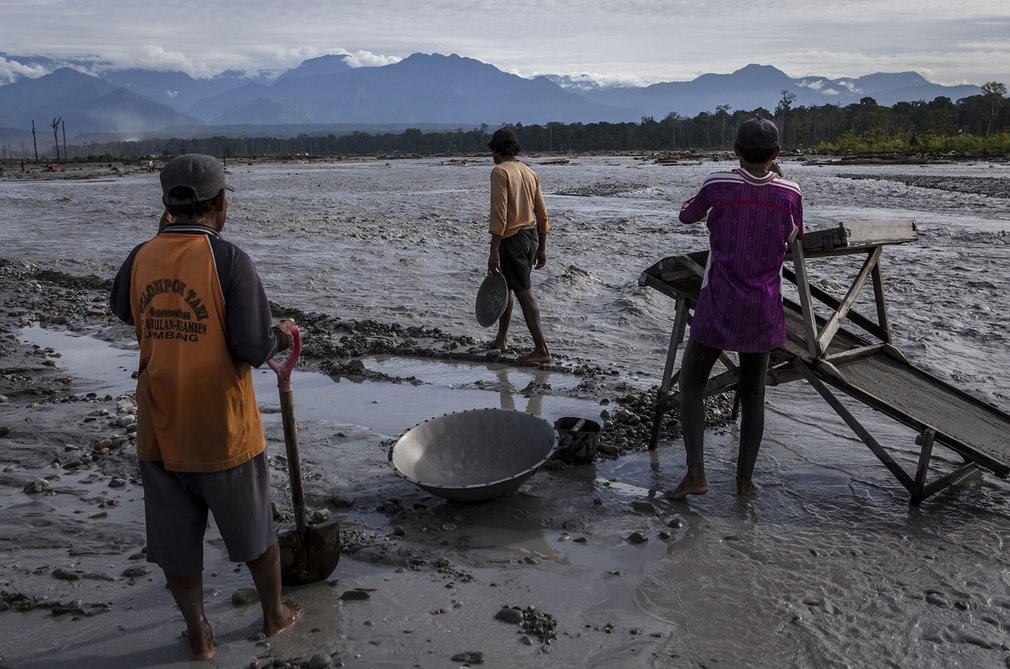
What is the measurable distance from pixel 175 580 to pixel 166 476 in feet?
1.33

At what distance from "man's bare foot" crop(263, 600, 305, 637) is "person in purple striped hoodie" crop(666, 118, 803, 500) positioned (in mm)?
2469

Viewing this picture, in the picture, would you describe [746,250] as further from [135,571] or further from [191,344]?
[135,571]

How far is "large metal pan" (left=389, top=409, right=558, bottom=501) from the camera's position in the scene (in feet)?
15.3

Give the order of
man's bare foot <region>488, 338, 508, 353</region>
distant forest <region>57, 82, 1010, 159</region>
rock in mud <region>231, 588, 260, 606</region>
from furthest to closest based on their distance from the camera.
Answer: distant forest <region>57, 82, 1010, 159</region> → man's bare foot <region>488, 338, 508, 353</region> → rock in mud <region>231, 588, 260, 606</region>

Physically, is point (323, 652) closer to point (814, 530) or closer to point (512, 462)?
point (512, 462)

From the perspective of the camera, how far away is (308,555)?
12.2 feet

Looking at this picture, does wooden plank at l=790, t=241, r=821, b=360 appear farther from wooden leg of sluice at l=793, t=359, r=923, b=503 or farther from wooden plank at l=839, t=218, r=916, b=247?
wooden plank at l=839, t=218, r=916, b=247

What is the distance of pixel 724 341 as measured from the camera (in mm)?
4371

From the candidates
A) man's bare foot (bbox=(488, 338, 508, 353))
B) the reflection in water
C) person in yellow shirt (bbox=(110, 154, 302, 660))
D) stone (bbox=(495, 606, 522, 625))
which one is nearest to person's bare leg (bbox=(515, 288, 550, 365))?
the reflection in water

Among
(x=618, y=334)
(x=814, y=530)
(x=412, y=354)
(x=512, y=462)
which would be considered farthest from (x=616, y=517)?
(x=618, y=334)

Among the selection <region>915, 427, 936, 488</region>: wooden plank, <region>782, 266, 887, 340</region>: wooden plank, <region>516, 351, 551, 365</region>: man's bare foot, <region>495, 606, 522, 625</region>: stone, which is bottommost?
<region>495, 606, 522, 625</region>: stone

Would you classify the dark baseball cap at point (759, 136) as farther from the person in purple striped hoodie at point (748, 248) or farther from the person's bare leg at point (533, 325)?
the person's bare leg at point (533, 325)

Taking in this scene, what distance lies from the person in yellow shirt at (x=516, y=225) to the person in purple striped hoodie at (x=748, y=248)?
2882 millimetres

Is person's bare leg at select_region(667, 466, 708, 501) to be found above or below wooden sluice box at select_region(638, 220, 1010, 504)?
below
